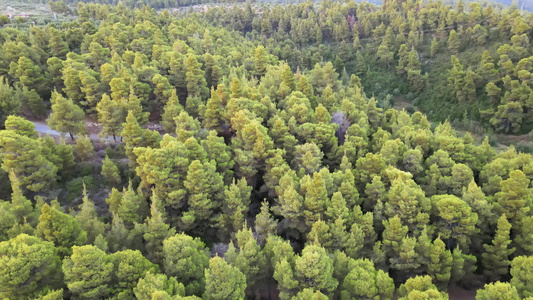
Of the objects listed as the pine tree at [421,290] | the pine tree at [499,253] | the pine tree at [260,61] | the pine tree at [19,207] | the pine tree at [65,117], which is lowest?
the pine tree at [499,253]

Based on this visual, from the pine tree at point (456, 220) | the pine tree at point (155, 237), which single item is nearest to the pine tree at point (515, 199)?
the pine tree at point (456, 220)

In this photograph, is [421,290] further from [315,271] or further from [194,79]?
[194,79]

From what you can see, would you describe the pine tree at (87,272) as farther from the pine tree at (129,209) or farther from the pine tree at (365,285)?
the pine tree at (365,285)

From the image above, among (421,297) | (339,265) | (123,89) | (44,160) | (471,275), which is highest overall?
(123,89)

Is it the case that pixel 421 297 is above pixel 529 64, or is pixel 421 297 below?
below

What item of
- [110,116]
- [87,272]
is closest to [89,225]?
[87,272]

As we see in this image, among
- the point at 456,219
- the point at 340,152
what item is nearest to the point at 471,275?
the point at 456,219

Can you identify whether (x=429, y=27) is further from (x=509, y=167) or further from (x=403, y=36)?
(x=509, y=167)
